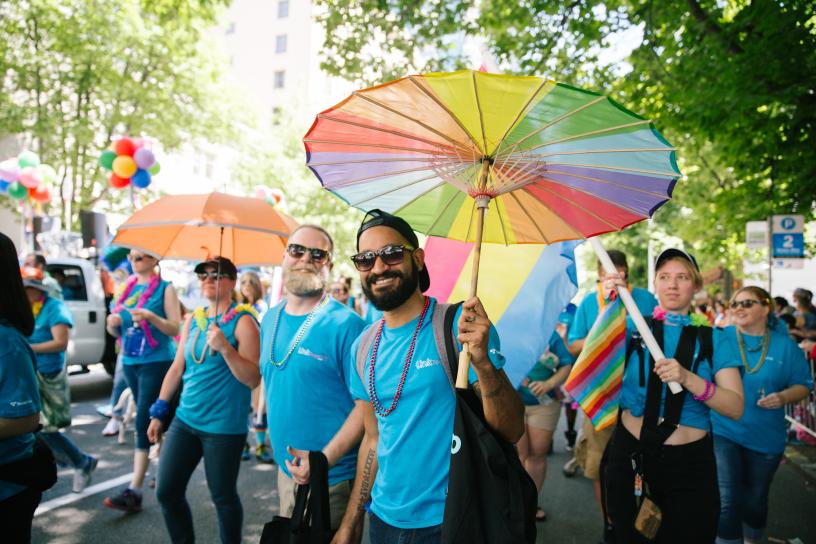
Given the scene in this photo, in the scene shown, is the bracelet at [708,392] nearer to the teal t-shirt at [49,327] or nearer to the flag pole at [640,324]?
the flag pole at [640,324]

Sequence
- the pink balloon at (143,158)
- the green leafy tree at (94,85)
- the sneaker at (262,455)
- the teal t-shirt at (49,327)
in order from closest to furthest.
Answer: the teal t-shirt at (49,327) → the sneaker at (262,455) → the pink balloon at (143,158) → the green leafy tree at (94,85)

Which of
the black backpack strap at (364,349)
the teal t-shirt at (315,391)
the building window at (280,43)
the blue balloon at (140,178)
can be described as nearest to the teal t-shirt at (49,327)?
the teal t-shirt at (315,391)

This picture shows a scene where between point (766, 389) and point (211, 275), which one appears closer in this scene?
point (211, 275)

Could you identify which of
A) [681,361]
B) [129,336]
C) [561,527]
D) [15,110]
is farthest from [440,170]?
[15,110]

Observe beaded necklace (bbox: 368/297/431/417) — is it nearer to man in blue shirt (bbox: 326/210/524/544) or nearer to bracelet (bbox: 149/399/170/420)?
man in blue shirt (bbox: 326/210/524/544)

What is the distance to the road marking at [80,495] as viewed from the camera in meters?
4.74

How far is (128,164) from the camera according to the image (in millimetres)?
9266

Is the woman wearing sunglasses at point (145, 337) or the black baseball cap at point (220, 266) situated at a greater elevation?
the black baseball cap at point (220, 266)

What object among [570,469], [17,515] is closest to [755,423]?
[570,469]

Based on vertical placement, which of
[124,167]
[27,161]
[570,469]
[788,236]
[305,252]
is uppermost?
[27,161]

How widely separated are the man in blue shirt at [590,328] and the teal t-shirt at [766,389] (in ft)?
2.75

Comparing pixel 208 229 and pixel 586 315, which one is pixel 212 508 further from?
pixel 586 315

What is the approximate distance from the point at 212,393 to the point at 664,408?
274 cm

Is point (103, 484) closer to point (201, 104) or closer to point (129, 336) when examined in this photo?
point (129, 336)
